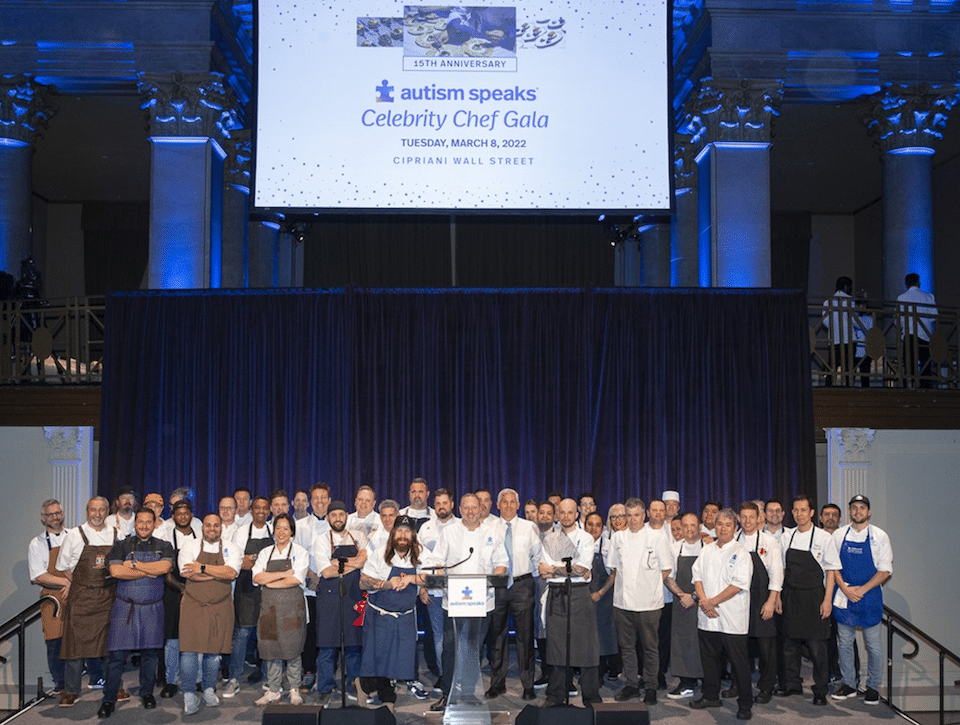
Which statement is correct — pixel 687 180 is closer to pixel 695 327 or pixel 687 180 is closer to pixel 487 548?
pixel 695 327

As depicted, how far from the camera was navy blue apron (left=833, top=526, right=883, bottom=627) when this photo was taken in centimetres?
880

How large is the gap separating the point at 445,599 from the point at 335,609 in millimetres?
1128

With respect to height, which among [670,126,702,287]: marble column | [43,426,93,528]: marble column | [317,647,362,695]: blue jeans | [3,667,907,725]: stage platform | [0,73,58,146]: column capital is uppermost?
[0,73,58,146]: column capital

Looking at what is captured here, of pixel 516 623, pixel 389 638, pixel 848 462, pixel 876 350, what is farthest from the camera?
pixel 876 350

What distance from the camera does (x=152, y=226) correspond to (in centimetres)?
1378

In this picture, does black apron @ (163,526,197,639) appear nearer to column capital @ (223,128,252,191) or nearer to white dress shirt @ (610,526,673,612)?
white dress shirt @ (610,526,673,612)

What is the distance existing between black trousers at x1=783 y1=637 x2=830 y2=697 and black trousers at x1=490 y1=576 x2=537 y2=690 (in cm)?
201

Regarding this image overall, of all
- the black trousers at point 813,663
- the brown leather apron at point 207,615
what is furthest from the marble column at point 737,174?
the brown leather apron at point 207,615

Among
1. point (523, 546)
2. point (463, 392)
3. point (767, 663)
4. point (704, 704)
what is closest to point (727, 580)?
point (767, 663)

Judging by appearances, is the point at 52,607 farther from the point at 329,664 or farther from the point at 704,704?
the point at 704,704

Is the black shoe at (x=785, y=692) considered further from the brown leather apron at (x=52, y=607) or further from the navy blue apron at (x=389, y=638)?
the brown leather apron at (x=52, y=607)

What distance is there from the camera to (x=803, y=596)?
8828mm

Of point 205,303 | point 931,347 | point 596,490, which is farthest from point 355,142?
point 931,347

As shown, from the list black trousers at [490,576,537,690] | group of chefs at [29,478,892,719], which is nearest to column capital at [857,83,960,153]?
group of chefs at [29,478,892,719]
